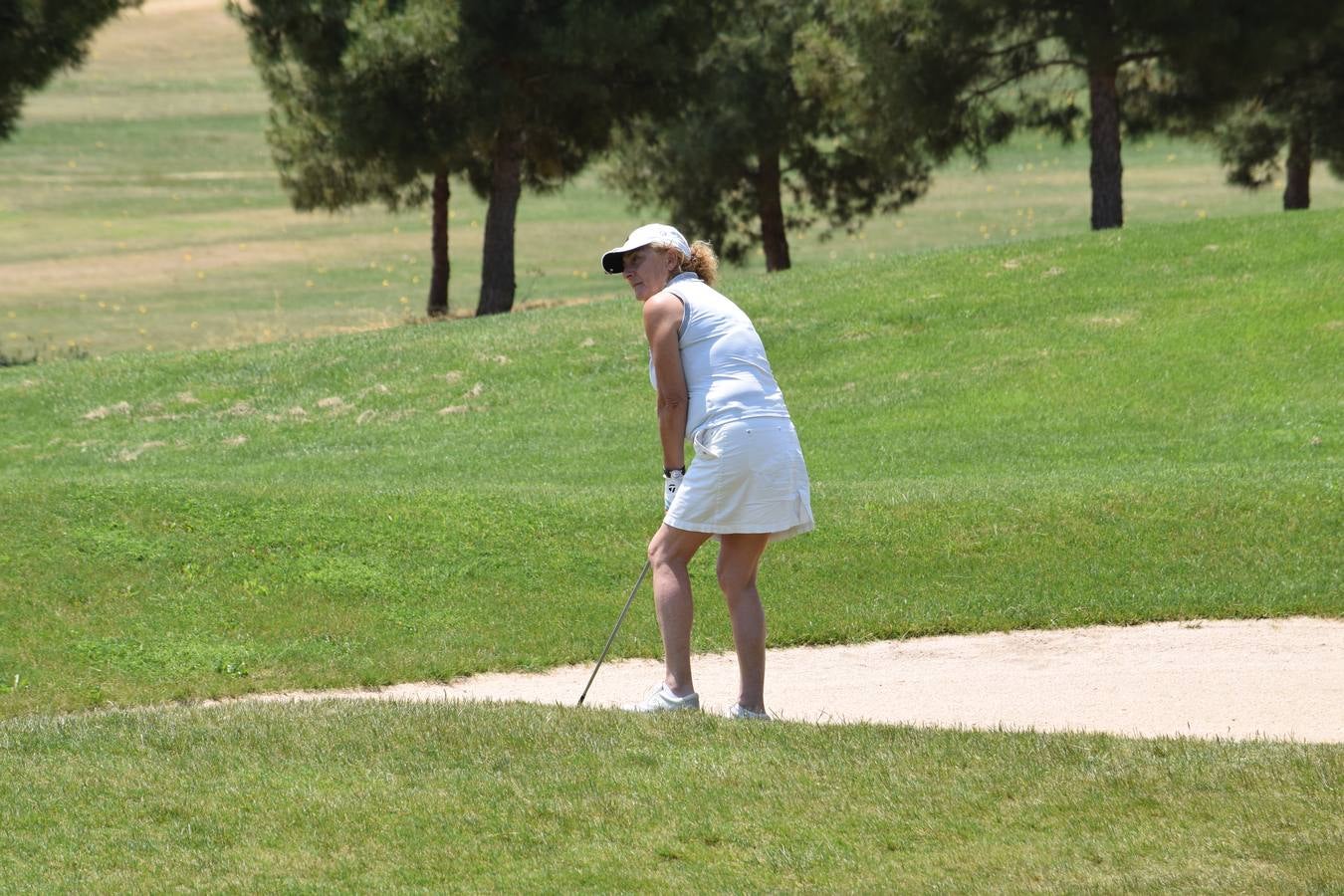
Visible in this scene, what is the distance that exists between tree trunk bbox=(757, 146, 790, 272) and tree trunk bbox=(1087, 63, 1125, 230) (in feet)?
29.7

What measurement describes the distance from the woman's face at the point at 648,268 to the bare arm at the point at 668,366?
14cm

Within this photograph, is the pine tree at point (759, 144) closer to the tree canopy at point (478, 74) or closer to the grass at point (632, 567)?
the tree canopy at point (478, 74)

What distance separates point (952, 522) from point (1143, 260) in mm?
9860

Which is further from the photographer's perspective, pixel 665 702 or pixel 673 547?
pixel 665 702

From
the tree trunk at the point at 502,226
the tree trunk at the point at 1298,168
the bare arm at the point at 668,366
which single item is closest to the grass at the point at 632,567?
the bare arm at the point at 668,366

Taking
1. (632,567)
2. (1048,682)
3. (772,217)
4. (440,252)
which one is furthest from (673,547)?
(772,217)

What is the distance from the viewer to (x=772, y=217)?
32.0m

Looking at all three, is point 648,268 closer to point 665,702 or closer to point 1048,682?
point 665,702

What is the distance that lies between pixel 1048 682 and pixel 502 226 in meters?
19.9

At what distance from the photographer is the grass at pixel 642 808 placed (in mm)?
4746

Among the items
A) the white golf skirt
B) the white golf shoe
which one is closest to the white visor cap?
the white golf skirt

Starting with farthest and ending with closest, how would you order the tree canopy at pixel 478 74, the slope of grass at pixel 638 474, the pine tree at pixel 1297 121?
1. the pine tree at pixel 1297 121
2. the tree canopy at pixel 478 74
3. the slope of grass at pixel 638 474

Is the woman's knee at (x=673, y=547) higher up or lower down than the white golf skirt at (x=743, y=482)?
lower down

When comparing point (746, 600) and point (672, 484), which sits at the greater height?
point (672, 484)
